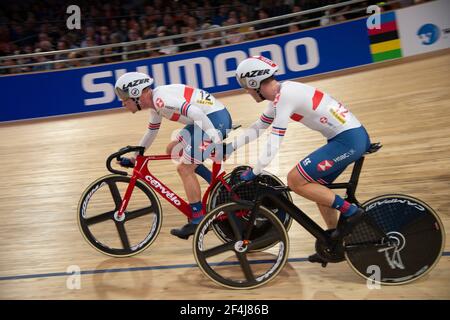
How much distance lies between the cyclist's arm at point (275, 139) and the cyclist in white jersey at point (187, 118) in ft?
2.34

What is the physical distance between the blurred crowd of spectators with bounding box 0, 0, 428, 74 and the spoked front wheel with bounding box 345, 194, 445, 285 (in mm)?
7091

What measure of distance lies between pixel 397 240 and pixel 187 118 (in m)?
1.72

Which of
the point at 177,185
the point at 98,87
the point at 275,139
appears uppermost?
the point at 98,87

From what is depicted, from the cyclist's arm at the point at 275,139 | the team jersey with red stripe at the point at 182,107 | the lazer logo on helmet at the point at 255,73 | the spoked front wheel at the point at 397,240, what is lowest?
the spoked front wheel at the point at 397,240

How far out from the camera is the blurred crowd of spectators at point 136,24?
10.3 m

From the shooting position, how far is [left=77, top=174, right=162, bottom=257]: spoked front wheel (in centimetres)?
396

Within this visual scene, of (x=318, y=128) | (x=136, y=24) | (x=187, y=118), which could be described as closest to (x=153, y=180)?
(x=187, y=118)

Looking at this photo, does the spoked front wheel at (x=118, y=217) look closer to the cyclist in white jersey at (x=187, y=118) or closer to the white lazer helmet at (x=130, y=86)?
the cyclist in white jersey at (x=187, y=118)

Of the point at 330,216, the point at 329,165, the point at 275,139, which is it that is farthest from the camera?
the point at 330,216

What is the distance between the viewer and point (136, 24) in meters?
11.2

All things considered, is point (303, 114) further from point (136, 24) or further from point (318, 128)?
point (136, 24)

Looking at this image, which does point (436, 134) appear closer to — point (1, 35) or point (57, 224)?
point (57, 224)

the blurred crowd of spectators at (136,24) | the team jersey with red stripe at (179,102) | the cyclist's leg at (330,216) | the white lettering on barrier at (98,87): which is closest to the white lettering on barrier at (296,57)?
the blurred crowd of spectators at (136,24)

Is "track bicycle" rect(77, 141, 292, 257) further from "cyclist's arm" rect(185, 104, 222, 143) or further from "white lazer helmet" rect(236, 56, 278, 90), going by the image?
"white lazer helmet" rect(236, 56, 278, 90)
